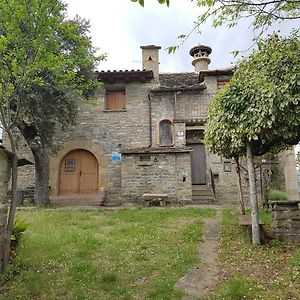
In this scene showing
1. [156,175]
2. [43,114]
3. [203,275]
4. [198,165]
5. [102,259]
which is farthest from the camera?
[198,165]

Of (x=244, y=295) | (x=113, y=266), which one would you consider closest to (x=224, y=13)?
(x=244, y=295)

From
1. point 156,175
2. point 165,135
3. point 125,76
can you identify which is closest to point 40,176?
point 156,175

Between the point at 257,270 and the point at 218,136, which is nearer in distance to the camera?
the point at 257,270

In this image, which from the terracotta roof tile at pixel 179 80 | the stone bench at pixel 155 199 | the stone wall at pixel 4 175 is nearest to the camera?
the stone wall at pixel 4 175

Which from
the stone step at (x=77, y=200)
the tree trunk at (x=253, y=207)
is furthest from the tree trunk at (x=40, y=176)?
the tree trunk at (x=253, y=207)

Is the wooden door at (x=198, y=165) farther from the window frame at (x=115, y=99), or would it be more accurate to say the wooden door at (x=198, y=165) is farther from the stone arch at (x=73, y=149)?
the stone arch at (x=73, y=149)

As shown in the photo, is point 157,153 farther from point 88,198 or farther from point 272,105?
point 272,105

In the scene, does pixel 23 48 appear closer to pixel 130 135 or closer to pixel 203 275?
pixel 203 275

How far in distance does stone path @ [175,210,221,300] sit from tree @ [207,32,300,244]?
0.99 m

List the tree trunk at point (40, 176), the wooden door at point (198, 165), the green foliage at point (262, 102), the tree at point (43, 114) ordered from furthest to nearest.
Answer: the wooden door at point (198, 165)
the tree trunk at point (40, 176)
the tree at point (43, 114)
the green foliage at point (262, 102)

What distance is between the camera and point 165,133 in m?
16.2

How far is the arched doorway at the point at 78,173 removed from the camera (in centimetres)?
1580

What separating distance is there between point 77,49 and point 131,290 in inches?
158

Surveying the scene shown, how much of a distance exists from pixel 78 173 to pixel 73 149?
3.83 feet
